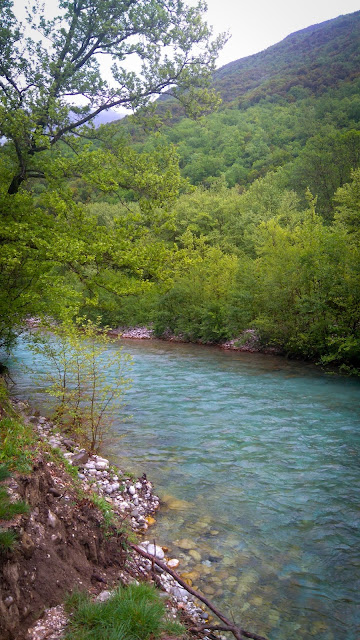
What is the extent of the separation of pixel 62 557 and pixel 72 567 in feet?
0.45

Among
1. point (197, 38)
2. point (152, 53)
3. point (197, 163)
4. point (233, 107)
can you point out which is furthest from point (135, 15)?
point (233, 107)

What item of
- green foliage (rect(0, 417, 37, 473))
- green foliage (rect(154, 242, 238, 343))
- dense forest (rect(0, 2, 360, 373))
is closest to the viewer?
green foliage (rect(0, 417, 37, 473))

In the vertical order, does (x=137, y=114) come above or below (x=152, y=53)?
below

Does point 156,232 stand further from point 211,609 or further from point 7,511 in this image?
point 211,609

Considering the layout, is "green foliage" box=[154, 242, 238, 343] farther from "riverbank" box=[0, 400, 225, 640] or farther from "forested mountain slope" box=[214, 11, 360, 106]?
"forested mountain slope" box=[214, 11, 360, 106]

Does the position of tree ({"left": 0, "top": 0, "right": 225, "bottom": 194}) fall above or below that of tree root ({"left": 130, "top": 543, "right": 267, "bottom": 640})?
above

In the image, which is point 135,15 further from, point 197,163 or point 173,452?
point 197,163

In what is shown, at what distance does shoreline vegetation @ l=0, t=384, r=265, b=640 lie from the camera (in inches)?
142

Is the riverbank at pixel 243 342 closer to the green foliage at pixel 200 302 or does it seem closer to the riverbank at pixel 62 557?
the green foliage at pixel 200 302

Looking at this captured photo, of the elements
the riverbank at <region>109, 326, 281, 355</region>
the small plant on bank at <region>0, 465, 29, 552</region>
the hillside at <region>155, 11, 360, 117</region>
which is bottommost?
the riverbank at <region>109, 326, 281, 355</region>

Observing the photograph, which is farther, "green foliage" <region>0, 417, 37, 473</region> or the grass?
"green foliage" <region>0, 417, 37, 473</region>

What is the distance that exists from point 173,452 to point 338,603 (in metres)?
5.00

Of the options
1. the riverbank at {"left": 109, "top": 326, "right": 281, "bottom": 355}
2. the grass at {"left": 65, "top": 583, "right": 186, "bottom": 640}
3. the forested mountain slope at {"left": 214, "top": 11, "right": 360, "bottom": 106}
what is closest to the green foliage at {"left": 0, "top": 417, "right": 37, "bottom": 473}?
the grass at {"left": 65, "top": 583, "right": 186, "bottom": 640}

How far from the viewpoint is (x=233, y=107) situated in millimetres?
114375
